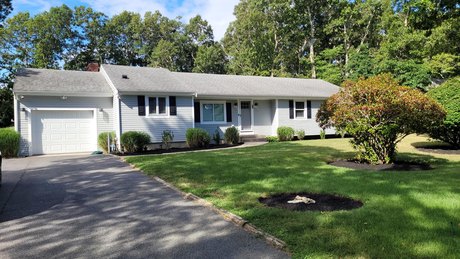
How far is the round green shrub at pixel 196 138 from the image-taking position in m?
18.6

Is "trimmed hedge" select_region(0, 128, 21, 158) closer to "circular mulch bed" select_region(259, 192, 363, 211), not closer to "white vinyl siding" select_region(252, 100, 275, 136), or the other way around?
"white vinyl siding" select_region(252, 100, 275, 136)

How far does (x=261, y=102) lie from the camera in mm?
23703

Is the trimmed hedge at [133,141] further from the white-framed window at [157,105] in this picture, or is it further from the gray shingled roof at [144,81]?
the gray shingled roof at [144,81]

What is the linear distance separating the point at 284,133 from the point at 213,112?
181 inches

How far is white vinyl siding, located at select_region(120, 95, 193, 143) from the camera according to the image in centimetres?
1838

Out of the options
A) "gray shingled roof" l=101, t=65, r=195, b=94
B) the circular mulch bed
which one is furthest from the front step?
the circular mulch bed

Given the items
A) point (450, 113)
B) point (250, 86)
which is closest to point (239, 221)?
point (450, 113)

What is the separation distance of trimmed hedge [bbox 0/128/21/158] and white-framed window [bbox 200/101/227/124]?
31.6 ft

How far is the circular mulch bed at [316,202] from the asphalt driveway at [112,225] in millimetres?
1127

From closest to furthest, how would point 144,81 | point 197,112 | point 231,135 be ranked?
point 144,81, point 231,135, point 197,112

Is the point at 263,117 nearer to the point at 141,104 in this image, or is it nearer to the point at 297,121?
the point at 297,121

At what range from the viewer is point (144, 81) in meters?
20.1

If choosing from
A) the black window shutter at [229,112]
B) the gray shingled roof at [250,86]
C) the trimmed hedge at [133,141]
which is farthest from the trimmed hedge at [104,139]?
the black window shutter at [229,112]

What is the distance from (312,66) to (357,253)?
1479 inches
